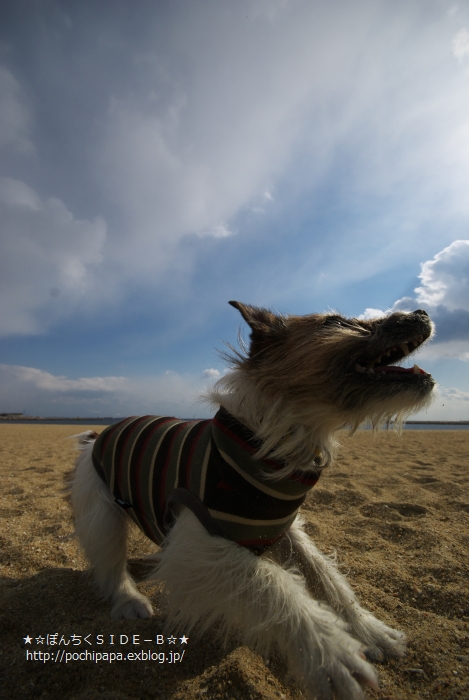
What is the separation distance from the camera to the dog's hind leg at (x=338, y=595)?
69.3 inches

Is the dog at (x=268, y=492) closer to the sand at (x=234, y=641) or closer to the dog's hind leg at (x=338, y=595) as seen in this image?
the dog's hind leg at (x=338, y=595)

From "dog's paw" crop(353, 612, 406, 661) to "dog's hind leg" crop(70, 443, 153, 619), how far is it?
1265 millimetres

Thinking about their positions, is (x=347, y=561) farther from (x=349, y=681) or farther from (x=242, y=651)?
(x=349, y=681)

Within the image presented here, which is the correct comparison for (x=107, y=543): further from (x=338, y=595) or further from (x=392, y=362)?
(x=392, y=362)

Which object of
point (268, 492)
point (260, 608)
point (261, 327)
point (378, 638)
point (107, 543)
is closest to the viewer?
point (260, 608)

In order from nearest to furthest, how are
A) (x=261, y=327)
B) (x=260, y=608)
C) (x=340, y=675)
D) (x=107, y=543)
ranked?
(x=340, y=675)
(x=260, y=608)
(x=261, y=327)
(x=107, y=543)

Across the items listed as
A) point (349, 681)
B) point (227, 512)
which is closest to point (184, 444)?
point (227, 512)

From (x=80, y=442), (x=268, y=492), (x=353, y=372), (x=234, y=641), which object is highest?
(x=353, y=372)

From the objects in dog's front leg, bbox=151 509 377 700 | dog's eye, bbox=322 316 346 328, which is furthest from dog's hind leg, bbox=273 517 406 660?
dog's eye, bbox=322 316 346 328

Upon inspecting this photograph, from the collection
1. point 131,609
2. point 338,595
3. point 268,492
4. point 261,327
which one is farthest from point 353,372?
point 131,609

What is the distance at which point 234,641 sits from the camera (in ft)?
6.07

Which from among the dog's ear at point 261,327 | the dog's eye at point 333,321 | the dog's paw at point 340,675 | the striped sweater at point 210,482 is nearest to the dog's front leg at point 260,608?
the dog's paw at point 340,675

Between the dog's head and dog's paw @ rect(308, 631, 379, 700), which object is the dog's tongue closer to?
the dog's head

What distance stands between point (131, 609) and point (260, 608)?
119 centimetres
